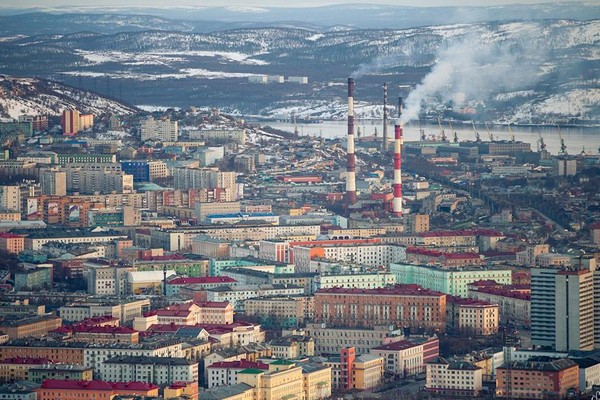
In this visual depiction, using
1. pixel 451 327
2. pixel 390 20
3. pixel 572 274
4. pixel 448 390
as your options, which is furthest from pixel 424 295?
pixel 390 20

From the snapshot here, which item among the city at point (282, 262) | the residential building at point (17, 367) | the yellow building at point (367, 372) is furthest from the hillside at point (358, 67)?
the residential building at point (17, 367)

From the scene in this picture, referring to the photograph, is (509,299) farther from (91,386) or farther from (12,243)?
(12,243)

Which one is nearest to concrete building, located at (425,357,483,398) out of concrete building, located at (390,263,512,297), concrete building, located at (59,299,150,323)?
concrete building, located at (59,299,150,323)

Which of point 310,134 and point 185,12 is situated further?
point 185,12

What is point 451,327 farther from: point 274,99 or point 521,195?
point 274,99

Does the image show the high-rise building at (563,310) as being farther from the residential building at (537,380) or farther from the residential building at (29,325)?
the residential building at (29,325)

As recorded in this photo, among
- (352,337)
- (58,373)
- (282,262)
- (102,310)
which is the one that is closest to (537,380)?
(352,337)
